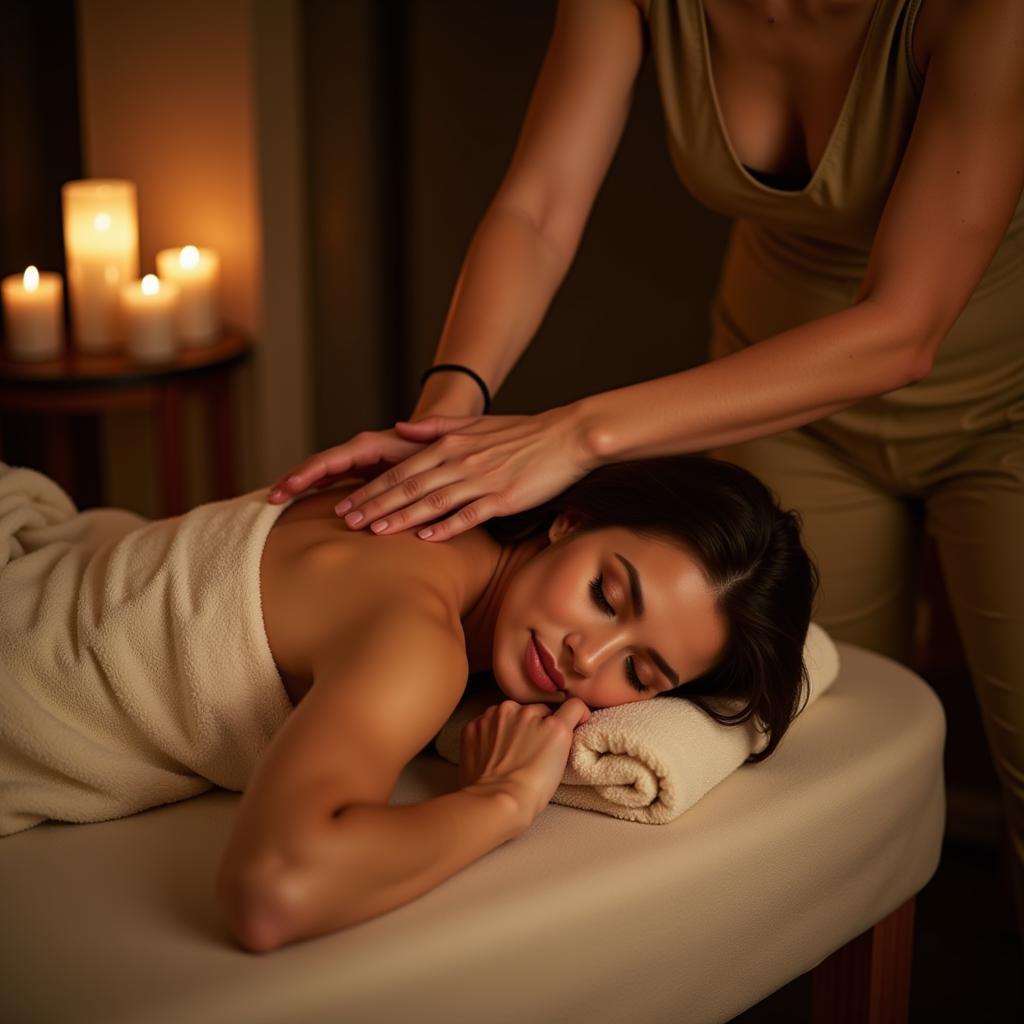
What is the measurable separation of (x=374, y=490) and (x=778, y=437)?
2.27ft

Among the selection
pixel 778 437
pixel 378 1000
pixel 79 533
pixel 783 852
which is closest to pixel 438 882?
pixel 378 1000

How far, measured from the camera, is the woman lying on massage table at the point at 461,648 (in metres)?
1.12

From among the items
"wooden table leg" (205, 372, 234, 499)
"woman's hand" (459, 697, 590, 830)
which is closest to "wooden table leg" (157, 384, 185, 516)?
"wooden table leg" (205, 372, 234, 499)

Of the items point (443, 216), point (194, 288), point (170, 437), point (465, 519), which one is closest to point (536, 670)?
point (465, 519)

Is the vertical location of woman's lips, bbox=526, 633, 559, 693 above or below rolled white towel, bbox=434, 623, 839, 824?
above

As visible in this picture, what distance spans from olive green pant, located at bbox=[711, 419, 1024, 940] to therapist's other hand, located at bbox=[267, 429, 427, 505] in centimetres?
59

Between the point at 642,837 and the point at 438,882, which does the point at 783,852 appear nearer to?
the point at 642,837

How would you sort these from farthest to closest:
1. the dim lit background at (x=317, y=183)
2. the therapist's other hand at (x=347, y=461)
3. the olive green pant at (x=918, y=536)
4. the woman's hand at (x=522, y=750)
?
1. the dim lit background at (x=317, y=183)
2. the olive green pant at (x=918, y=536)
3. the therapist's other hand at (x=347, y=461)
4. the woman's hand at (x=522, y=750)

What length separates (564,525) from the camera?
156 centimetres

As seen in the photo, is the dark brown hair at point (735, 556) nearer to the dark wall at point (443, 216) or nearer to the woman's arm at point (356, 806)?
the woman's arm at point (356, 806)

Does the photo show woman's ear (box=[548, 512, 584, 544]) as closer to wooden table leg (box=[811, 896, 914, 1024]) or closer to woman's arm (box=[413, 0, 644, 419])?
woman's arm (box=[413, 0, 644, 419])

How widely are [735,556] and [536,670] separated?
0.26 metres

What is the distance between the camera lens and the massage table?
1094mm

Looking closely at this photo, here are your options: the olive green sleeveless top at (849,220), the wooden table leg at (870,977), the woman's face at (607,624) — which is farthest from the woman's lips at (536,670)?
the olive green sleeveless top at (849,220)
